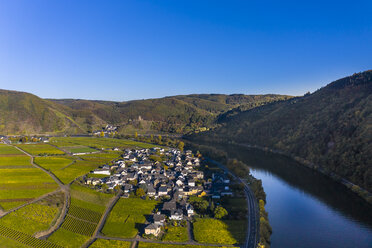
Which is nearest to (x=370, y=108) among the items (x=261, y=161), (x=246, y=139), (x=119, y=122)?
(x=261, y=161)

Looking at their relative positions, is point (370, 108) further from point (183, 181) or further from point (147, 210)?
point (147, 210)

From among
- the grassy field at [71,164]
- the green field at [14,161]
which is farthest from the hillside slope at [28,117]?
the grassy field at [71,164]

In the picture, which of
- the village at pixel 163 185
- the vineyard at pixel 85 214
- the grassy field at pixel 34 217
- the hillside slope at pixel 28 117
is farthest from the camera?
the hillside slope at pixel 28 117

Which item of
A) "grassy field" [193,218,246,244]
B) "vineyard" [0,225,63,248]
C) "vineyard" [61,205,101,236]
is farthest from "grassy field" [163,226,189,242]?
"vineyard" [0,225,63,248]

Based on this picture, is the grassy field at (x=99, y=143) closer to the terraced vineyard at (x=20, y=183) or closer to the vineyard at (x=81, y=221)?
the terraced vineyard at (x=20, y=183)

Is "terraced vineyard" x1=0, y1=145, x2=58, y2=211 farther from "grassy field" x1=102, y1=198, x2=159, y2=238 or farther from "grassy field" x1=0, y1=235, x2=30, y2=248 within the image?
"grassy field" x1=102, y1=198, x2=159, y2=238
